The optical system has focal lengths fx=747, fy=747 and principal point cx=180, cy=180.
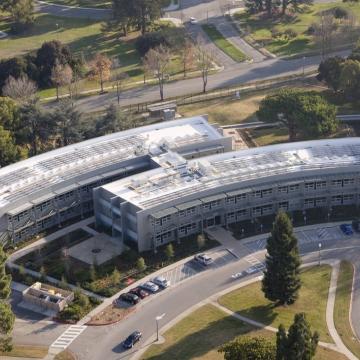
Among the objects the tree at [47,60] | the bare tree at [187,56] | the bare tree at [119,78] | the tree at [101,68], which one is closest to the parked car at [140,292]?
the bare tree at [119,78]

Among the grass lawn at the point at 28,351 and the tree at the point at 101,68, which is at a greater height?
the tree at the point at 101,68

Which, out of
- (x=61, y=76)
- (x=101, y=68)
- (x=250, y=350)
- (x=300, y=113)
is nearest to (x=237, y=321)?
(x=250, y=350)

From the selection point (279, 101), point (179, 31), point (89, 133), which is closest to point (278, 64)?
point (179, 31)

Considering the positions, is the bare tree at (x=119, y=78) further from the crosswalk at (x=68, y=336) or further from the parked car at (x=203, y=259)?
the crosswalk at (x=68, y=336)

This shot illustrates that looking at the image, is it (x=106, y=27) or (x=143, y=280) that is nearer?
(x=143, y=280)

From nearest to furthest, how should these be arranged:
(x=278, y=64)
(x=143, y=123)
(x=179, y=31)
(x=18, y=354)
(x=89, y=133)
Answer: (x=18, y=354) < (x=89, y=133) < (x=143, y=123) < (x=278, y=64) < (x=179, y=31)

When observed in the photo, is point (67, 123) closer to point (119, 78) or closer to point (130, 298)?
point (119, 78)

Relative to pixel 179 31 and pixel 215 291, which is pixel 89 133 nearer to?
pixel 215 291
